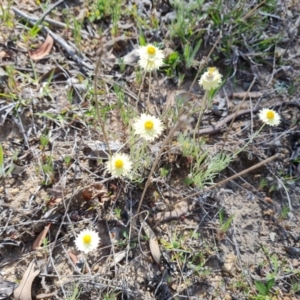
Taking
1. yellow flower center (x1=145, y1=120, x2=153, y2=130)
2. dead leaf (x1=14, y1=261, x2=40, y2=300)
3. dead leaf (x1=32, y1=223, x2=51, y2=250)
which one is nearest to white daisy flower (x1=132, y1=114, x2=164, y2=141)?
yellow flower center (x1=145, y1=120, x2=153, y2=130)

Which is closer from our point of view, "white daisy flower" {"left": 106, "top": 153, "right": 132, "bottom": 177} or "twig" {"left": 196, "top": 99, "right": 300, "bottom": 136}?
"white daisy flower" {"left": 106, "top": 153, "right": 132, "bottom": 177}

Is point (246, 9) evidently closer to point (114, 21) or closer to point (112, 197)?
point (114, 21)

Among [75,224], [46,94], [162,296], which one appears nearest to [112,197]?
[75,224]

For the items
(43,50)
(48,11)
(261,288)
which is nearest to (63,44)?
(43,50)

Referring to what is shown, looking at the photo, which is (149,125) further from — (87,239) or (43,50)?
(43,50)

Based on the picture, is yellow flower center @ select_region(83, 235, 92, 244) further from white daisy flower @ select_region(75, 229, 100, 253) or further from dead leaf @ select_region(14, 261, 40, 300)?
dead leaf @ select_region(14, 261, 40, 300)
